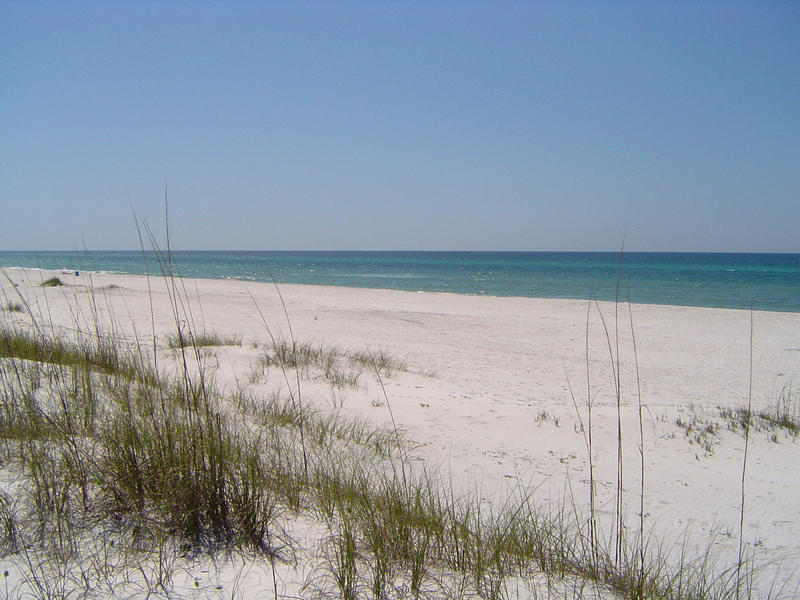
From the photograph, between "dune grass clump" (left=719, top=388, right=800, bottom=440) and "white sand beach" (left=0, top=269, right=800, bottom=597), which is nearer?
"white sand beach" (left=0, top=269, right=800, bottom=597)

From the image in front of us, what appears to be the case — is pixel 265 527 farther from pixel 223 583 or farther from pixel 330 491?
pixel 330 491

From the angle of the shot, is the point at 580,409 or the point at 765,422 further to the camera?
the point at 580,409

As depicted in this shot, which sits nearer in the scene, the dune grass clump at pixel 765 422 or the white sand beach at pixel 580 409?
the white sand beach at pixel 580 409

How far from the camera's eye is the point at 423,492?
2.83 meters

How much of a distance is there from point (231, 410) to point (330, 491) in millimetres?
2015

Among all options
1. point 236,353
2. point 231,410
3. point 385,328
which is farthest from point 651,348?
point 231,410

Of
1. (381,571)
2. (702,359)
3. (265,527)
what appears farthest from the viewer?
(702,359)

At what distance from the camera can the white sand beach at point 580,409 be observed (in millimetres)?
3373

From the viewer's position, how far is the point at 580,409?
6.11 metres

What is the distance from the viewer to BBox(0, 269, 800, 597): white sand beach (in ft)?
11.1

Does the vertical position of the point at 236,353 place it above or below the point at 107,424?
below

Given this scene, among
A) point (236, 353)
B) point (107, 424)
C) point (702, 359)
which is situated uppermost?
point (107, 424)

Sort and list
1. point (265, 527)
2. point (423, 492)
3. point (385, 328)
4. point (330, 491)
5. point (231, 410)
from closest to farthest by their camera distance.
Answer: point (265, 527), point (330, 491), point (423, 492), point (231, 410), point (385, 328)

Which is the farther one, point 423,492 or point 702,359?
point 702,359
